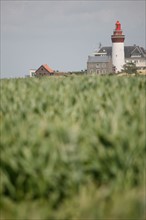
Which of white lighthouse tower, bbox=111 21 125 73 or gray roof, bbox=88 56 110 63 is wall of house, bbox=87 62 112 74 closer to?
gray roof, bbox=88 56 110 63

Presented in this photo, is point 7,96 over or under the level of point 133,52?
under

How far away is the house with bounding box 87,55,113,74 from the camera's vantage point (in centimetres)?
14762

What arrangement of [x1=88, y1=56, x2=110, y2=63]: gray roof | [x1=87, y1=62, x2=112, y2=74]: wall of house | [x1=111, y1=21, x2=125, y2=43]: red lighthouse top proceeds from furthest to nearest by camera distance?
1. [x1=88, y1=56, x2=110, y2=63]: gray roof
2. [x1=87, y1=62, x2=112, y2=74]: wall of house
3. [x1=111, y1=21, x2=125, y2=43]: red lighthouse top

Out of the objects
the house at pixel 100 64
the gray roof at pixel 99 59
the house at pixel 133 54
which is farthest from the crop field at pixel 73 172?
the house at pixel 133 54

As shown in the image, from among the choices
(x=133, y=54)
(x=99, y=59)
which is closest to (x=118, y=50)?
(x=99, y=59)

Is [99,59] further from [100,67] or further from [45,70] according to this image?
[45,70]

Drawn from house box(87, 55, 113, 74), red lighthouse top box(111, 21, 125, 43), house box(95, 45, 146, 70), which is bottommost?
house box(87, 55, 113, 74)

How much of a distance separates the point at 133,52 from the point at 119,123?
163605 millimetres

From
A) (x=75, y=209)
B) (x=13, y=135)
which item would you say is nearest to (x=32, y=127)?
(x=13, y=135)

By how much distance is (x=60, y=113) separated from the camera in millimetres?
8656

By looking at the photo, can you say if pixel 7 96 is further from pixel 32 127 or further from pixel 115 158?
pixel 115 158

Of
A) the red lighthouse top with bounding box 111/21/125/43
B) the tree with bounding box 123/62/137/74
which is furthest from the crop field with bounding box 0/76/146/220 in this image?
the red lighthouse top with bounding box 111/21/125/43

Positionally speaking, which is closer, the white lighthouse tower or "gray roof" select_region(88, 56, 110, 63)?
the white lighthouse tower

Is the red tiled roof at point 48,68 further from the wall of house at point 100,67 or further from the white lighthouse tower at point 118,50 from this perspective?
the white lighthouse tower at point 118,50
